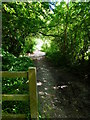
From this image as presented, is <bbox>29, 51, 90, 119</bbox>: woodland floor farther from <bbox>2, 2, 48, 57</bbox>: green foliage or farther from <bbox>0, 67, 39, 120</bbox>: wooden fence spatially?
<bbox>2, 2, 48, 57</bbox>: green foliage

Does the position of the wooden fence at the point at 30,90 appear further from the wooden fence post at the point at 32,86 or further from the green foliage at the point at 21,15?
the green foliage at the point at 21,15

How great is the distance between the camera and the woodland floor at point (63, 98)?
14.3ft

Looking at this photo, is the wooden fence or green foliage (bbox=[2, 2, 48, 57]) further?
green foliage (bbox=[2, 2, 48, 57])

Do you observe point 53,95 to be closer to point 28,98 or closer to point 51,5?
point 28,98

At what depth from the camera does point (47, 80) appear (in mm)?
7477

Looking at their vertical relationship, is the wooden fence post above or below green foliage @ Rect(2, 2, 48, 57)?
below

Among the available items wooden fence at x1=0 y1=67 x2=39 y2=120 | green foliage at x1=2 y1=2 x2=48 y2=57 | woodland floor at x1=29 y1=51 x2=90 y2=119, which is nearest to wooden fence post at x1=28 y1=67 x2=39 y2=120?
wooden fence at x1=0 y1=67 x2=39 y2=120

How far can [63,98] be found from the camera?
538 centimetres

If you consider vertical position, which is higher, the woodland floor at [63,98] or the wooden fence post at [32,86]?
the wooden fence post at [32,86]

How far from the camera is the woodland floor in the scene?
436 cm

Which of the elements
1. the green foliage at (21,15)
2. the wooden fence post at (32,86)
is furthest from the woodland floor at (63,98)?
the green foliage at (21,15)

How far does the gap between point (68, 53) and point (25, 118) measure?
732cm

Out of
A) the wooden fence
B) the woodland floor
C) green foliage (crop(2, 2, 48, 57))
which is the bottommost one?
the woodland floor

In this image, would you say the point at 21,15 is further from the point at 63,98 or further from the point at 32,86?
the point at 32,86
